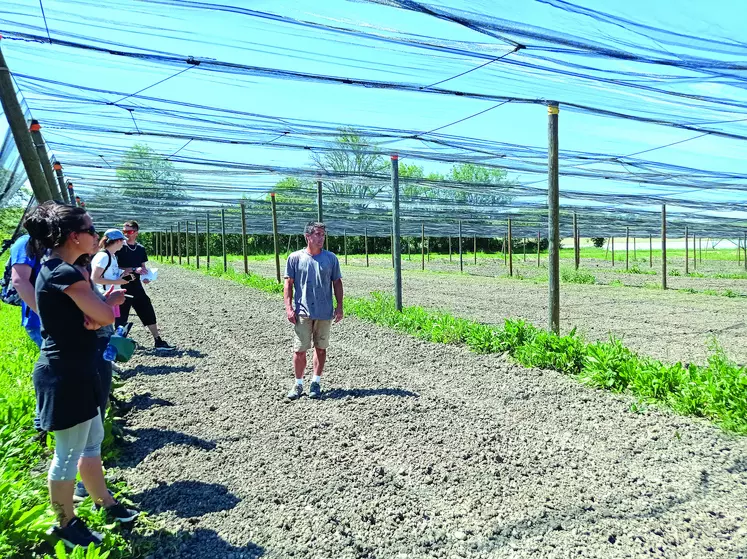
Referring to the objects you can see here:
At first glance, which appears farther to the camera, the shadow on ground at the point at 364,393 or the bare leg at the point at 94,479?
the shadow on ground at the point at 364,393

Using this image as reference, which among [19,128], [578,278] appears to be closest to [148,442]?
[19,128]

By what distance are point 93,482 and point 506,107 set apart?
7280mm

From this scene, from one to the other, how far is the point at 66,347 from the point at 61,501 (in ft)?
2.29

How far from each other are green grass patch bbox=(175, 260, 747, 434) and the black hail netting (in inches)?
118

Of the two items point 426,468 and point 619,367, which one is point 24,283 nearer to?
point 426,468

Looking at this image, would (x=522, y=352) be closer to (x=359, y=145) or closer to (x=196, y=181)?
(x=359, y=145)

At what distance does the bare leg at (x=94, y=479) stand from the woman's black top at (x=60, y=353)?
315 millimetres

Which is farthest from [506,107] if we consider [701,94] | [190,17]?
[190,17]

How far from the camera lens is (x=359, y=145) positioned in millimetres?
10477

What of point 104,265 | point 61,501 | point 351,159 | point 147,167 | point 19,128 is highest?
point 351,159

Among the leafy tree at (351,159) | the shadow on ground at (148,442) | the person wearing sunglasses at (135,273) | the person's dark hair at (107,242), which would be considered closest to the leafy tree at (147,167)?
the leafy tree at (351,159)

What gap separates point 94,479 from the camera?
267cm

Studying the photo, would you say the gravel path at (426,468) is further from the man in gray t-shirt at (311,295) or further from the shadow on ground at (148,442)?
the man in gray t-shirt at (311,295)

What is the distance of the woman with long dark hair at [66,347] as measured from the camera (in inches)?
94.3
